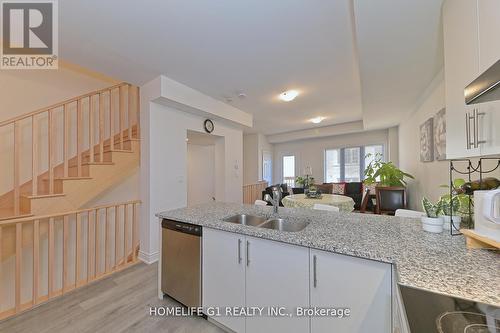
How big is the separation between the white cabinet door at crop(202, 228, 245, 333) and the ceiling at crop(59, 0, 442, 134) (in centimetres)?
184

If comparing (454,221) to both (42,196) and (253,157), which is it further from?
(253,157)

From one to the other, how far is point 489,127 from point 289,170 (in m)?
6.70

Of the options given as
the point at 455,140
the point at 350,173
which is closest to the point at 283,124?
the point at 350,173

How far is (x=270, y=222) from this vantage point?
1876 mm

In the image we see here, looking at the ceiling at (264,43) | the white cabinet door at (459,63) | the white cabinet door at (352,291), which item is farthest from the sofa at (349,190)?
the white cabinet door at (352,291)

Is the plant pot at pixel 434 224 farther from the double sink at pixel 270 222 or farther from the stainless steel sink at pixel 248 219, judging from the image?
the stainless steel sink at pixel 248 219

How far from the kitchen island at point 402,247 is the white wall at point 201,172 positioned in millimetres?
2978

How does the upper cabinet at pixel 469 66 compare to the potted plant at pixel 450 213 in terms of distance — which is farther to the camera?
the potted plant at pixel 450 213

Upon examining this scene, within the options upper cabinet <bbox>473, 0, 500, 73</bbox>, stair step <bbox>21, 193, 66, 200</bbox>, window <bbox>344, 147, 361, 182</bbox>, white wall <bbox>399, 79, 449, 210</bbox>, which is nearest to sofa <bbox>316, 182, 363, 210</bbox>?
window <bbox>344, 147, 361, 182</bbox>

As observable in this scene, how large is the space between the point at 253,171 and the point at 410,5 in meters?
5.58

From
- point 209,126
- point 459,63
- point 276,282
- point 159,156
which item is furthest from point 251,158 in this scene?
point 459,63

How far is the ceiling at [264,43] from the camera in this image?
5.31 ft

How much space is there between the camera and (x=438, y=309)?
2.17 ft

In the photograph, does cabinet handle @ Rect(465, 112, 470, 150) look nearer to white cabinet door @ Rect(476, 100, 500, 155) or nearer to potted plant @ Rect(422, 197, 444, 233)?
white cabinet door @ Rect(476, 100, 500, 155)
